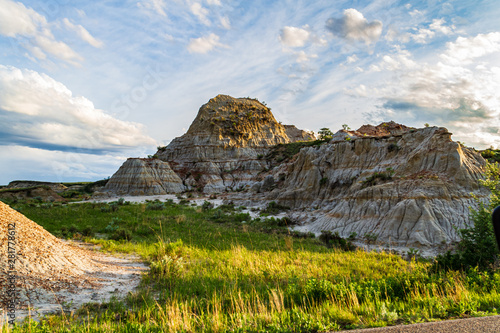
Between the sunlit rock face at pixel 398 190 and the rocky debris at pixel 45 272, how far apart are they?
46.5 feet

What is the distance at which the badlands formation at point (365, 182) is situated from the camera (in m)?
17.6

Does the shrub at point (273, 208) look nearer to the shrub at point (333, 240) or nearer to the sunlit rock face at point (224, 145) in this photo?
the shrub at point (333, 240)

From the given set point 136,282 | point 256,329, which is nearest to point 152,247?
point 136,282

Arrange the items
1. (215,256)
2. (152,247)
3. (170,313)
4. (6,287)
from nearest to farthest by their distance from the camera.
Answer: (170,313) < (6,287) < (215,256) < (152,247)

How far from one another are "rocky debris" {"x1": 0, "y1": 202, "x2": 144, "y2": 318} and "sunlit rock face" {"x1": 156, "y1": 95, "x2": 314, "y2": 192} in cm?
5103

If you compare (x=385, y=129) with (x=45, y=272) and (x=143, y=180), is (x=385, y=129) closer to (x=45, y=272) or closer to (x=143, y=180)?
(x=143, y=180)

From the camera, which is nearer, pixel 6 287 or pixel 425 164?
pixel 6 287

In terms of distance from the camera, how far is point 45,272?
6535mm

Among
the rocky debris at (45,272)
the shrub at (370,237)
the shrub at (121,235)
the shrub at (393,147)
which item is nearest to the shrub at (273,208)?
the shrub at (370,237)

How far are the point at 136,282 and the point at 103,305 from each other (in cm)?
168

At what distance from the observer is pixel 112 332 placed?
163 inches

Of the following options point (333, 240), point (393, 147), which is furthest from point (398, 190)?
point (393, 147)

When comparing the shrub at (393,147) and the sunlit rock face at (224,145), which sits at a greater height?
the sunlit rock face at (224,145)

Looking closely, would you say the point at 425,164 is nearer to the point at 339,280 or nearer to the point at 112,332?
the point at 339,280
